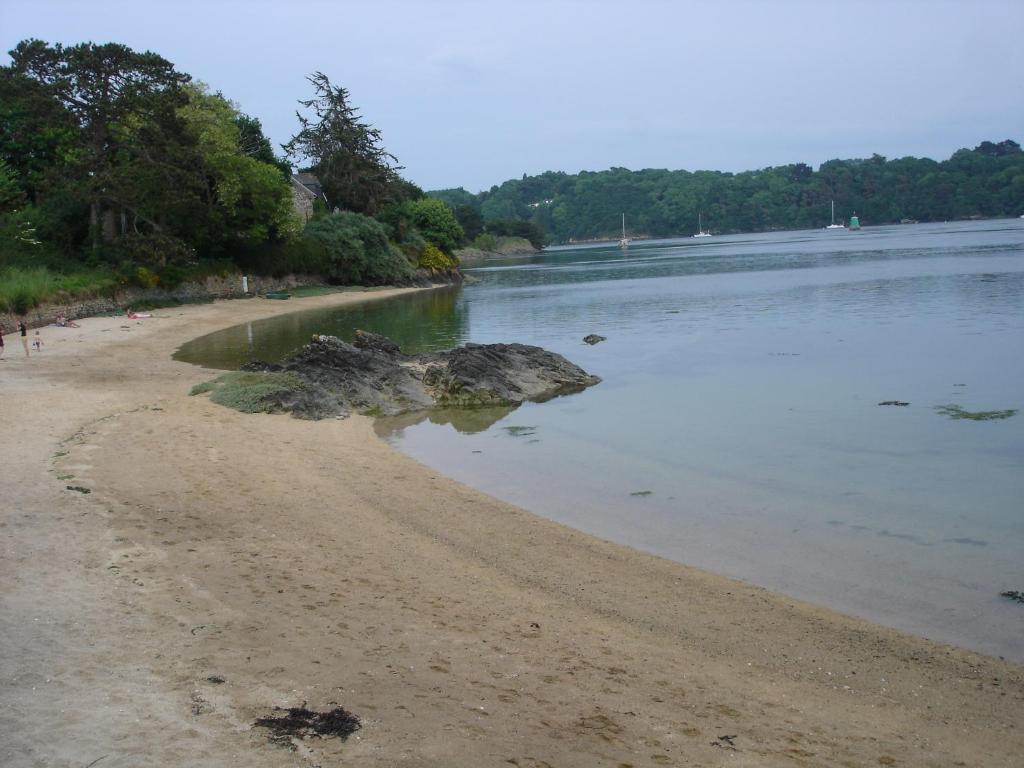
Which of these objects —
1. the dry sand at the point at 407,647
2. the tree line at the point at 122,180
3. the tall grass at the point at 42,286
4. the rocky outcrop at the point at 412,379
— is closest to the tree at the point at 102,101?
the tree line at the point at 122,180

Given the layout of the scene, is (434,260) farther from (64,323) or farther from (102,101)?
(64,323)

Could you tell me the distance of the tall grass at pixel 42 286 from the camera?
33.2 meters

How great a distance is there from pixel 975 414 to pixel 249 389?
655 inches

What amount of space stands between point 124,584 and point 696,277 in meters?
70.5

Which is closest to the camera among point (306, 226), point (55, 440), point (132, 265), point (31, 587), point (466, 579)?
point (31, 587)

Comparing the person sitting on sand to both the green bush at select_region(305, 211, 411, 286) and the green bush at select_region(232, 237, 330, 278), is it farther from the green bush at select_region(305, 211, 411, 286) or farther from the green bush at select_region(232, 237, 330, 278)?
the green bush at select_region(305, 211, 411, 286)

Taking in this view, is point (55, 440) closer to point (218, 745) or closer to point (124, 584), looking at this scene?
point (124, 584)

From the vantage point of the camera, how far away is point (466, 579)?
9789mm

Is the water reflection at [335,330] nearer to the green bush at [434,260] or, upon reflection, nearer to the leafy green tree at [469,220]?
the green bush at [434,260]

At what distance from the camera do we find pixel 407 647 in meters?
7.54

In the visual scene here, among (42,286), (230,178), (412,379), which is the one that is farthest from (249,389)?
(230,178)

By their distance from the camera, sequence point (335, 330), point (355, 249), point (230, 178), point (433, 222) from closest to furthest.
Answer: point (335, 330), point (230, 178), point (355, 249), point (433, 222)

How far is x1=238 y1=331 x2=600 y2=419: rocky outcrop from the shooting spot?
69.6ft

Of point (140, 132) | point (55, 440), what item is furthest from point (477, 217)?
point (55, 440)
